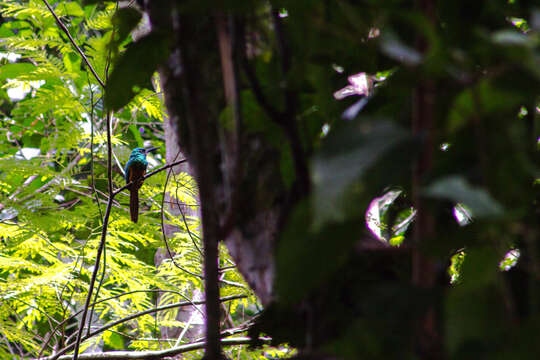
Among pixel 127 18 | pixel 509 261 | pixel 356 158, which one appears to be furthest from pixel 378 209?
pixel 356 158

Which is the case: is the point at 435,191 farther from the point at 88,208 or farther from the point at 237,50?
the point at 88,208

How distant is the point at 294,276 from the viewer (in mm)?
492

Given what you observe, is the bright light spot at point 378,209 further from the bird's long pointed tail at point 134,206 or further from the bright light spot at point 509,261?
the bird's long pointed tail at point 134,206

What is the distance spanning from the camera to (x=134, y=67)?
767mm

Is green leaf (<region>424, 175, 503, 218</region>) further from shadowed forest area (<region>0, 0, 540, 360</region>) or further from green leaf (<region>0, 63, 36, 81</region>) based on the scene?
green leaf (<region>0, 63, 36, 81</region>)

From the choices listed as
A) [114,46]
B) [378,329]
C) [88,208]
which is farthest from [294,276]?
[88,208]

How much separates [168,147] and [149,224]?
0.85m

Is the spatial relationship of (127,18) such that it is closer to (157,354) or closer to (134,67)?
(134,67)

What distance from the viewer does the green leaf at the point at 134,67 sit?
29.0 inches

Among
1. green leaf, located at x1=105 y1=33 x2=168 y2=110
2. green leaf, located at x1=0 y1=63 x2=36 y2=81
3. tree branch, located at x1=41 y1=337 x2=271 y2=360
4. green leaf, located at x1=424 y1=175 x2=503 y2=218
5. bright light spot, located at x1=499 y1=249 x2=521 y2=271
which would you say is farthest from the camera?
green leaf, located at x1=0 y1=63 x2=36 y2=81

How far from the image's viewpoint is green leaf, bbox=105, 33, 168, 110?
0.74 m

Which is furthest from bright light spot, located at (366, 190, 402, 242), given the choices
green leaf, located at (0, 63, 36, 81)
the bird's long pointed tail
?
green leaf, located at (0, 63, 36, 81)

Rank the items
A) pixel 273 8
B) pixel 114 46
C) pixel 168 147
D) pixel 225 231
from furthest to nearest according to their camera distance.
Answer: pixel 168 147, pixel 114 46, pixel 273 8, pixel 225 231

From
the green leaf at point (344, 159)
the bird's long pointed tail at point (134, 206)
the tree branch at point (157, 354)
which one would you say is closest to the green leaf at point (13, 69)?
the bird's long pointed tail at point (134, 206)
